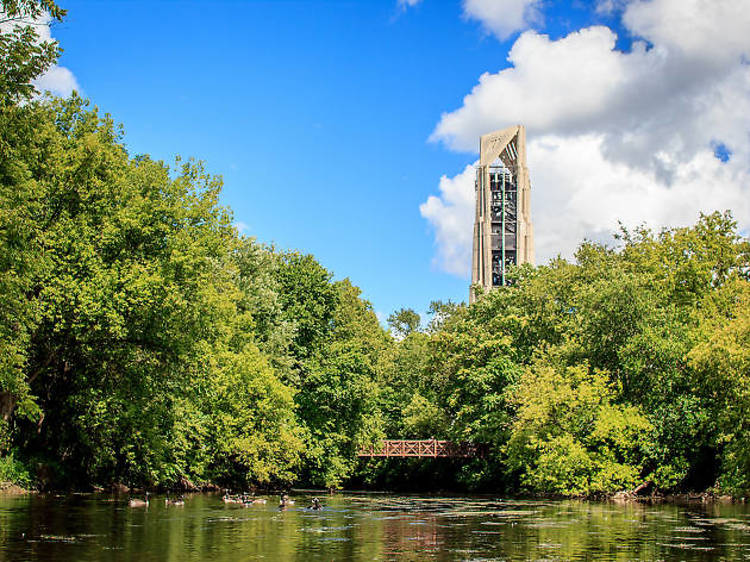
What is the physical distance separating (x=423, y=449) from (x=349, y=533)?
151 feet

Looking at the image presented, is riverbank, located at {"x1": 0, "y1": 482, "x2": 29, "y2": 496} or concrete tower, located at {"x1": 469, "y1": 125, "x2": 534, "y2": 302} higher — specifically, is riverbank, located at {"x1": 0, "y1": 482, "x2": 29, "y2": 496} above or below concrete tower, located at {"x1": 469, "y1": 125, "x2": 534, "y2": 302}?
below

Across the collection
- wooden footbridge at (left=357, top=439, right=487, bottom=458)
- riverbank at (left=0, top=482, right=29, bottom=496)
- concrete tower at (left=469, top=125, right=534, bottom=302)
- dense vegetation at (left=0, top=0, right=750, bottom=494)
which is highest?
concrete tower at (left=469, top=125, right=534, bottom=302)

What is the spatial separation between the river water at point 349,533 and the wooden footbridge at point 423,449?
30.2m

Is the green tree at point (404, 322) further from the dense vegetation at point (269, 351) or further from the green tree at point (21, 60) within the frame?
the green tree at point (21, 60)

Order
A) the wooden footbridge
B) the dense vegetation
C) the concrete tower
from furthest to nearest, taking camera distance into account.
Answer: the concrete tower, the wooden footbridge, the dense vegetation

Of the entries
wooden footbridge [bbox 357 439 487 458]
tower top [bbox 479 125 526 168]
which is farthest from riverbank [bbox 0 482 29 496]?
tower top [bbox 479 125 526 168]

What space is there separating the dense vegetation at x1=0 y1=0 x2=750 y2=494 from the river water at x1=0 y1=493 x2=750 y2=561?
16.4 ft

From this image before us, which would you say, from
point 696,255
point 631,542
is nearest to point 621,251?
point 696,255

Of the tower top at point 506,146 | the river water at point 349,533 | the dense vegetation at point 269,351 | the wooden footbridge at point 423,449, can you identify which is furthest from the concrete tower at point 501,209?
the river water at point 349,533

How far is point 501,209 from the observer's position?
12512cm

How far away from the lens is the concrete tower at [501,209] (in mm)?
122250

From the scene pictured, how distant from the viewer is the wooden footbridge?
6538cm

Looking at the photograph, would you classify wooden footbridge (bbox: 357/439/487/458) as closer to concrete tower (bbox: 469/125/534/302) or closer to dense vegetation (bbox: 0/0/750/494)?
dense vegetation (bbox: 0/0/750/494)

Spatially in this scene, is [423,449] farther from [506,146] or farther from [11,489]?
[506,146]
